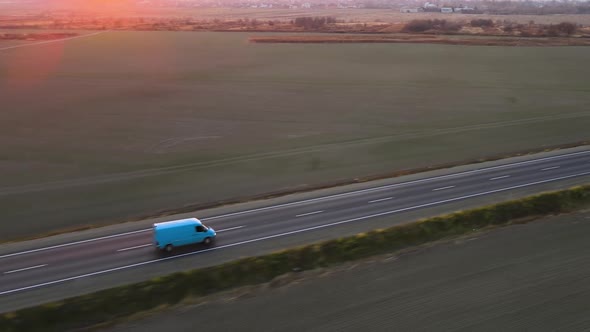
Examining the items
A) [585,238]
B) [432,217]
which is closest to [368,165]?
[432,217]

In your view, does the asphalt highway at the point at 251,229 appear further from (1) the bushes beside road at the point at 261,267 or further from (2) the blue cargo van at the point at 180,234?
(1) the bushes beside road at the point at 261,267

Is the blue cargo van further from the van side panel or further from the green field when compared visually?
the green field

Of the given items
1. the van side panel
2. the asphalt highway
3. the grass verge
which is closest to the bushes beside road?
the asphalt highway

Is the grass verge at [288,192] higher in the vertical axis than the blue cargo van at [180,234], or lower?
lower

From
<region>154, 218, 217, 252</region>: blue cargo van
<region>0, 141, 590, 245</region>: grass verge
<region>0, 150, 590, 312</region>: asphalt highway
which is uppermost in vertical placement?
<region>154, 218, 217, 252</region>: blue cargo van

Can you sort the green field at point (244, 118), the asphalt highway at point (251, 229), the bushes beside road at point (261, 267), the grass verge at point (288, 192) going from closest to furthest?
the bushes beside road at point (261, 267) → the asphalt highway at point (251, 229) → the grass verge at point (288, 192) → the green field at point (244, 118)

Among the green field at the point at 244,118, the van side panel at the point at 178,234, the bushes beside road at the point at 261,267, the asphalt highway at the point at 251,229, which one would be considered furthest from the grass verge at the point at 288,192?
the bushes beside road at the point at 261,267
